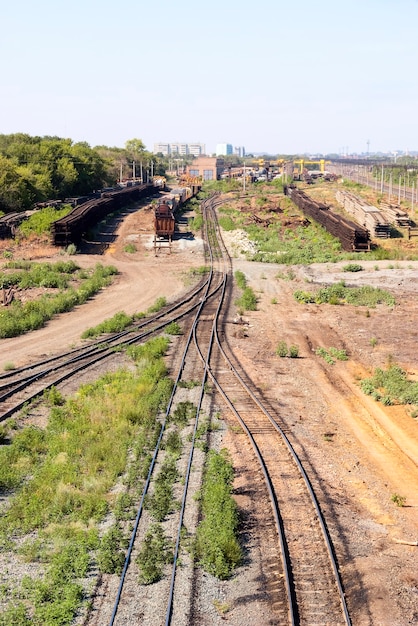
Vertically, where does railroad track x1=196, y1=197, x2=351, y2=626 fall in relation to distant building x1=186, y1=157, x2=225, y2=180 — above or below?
below

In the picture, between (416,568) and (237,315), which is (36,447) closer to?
(416,568)

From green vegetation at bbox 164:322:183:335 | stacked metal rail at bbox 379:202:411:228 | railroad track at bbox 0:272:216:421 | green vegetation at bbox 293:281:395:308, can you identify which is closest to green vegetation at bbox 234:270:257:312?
green vegetation at bbox 293:281:395:308

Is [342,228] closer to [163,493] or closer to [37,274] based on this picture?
[37,274]

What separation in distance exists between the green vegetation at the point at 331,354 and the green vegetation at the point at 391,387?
2.10m

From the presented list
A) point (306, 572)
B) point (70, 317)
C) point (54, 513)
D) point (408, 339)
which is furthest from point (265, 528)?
point (70, 317)

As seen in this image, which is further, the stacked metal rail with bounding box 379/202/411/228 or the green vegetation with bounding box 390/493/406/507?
the stacked metal rail with bounding box 379/202/411/228

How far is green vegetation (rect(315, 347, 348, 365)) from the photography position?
943 inches

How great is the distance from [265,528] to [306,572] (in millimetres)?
1470

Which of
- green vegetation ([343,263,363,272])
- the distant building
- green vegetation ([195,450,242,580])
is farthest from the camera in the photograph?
the distant building

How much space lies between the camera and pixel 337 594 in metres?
9.97

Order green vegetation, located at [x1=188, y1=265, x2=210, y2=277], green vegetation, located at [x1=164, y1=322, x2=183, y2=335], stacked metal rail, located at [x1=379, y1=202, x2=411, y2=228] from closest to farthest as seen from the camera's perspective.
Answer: green vegetation, located at [x1=164, y1=322, x2=183, y2=335] → green vegetation, located at [x1=188, y1=265, x2=210, y2=277] → stacked metal rail, located at [x1=379, y1=202, x2=411, y2=228]

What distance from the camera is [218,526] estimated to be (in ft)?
37.8

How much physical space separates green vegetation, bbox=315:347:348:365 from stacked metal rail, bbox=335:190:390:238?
28141 mm

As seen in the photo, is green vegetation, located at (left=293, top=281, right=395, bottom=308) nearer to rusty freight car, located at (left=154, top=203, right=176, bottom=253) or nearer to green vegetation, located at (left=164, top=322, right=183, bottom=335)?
green vegetation, located at (left=164, top=322, right=183, bottom=335)
